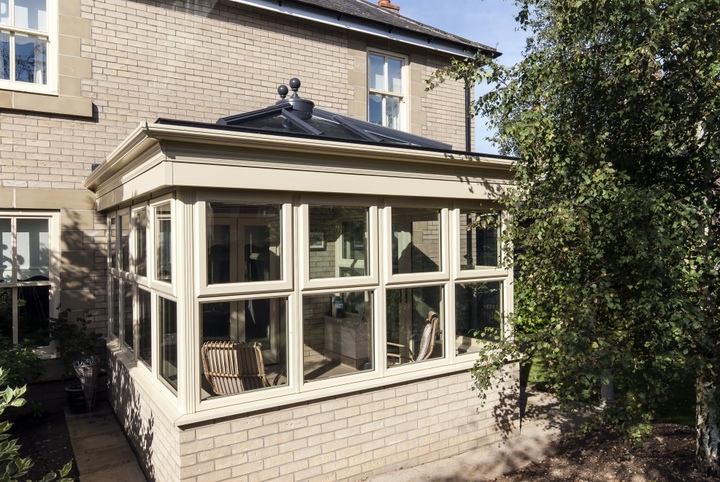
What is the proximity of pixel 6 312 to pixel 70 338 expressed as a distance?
2.93 ft

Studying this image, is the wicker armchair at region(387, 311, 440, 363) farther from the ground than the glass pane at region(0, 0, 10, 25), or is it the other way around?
the glass pane at region(0, 0, 10, 25)

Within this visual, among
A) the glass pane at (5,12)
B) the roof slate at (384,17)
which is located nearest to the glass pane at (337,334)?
the glass pane at (5,12)

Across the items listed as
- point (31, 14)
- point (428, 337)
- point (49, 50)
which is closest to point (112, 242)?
point (49, 50)

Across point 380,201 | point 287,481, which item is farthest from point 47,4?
point 287,481

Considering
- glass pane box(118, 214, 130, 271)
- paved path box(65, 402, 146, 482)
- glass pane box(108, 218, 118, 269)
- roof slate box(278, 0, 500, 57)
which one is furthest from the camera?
roof slate box(278, 0, 500, 57)

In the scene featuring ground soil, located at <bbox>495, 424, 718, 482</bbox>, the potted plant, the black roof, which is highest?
the black roof

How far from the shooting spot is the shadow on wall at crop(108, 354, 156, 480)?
16.3 ft

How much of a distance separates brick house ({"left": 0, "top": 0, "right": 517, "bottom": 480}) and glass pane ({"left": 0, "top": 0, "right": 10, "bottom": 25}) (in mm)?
63

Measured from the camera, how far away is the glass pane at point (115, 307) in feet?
22.6

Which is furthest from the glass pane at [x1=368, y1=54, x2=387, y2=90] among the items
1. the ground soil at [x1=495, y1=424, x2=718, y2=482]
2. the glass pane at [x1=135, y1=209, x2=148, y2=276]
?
the ground soil at [x1=495, y1=424, x2=718, y2=482]

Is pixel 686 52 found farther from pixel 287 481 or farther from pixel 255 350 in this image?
pixel 287 481

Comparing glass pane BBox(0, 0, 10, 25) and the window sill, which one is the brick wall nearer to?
the window sill

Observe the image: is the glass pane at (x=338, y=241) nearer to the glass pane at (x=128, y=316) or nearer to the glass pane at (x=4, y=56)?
the glass pane at (x=128, y=316)

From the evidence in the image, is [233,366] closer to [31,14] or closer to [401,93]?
[31,14]
